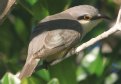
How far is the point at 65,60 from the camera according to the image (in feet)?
13.6

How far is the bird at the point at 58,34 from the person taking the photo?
4.25 metres

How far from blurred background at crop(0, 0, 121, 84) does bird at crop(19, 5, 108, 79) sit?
0.30 feet

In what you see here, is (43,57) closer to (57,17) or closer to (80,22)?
(57,17)

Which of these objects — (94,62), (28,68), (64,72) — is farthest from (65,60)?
(94,62)

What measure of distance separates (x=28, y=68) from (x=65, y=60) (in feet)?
1.12

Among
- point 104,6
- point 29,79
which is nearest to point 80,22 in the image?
point 104,6

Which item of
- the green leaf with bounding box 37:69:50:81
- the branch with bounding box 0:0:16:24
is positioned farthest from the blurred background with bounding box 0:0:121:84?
the branch with bounding box 0:0:16:24

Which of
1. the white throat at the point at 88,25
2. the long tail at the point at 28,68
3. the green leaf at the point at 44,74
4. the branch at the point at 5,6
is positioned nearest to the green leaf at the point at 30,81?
the long tail at the point at 28,68

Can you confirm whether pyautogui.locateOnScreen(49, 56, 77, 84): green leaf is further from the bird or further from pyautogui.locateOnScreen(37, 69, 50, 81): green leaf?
the bird

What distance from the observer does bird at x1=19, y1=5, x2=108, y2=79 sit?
13.9ft

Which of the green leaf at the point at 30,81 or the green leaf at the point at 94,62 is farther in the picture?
the green leaf at the point at 94,62

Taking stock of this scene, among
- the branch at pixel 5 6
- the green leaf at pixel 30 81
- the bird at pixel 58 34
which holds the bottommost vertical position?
the bird at pixel 58 34

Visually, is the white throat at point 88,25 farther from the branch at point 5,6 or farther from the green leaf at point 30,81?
the branch at point 5,6

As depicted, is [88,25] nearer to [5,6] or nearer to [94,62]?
[94,62]
